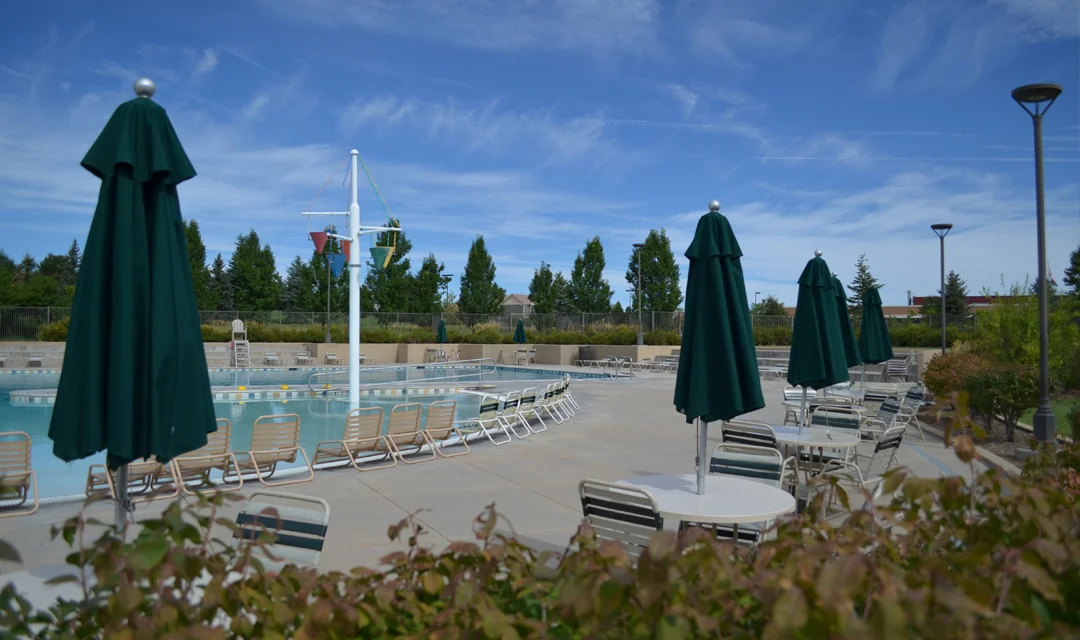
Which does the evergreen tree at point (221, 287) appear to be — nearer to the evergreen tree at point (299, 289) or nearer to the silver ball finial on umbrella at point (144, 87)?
the evergreen tree at point (299, 289)

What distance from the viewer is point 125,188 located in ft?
10.8

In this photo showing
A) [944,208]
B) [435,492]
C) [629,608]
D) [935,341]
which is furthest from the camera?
[935,341]

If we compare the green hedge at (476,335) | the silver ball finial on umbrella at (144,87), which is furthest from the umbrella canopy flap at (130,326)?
the green hedge at (476,335)

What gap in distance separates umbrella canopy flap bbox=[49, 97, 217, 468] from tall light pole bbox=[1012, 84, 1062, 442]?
962 cm

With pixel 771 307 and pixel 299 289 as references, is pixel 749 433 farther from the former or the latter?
pixel 771 307

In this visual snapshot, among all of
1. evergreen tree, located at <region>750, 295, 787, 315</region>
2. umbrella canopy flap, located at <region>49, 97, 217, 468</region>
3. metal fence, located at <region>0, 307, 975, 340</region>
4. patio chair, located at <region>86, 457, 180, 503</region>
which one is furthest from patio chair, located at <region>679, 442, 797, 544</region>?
evergreen tree, located at <region>750, 295, 787, 315</region>

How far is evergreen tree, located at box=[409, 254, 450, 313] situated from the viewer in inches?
1736

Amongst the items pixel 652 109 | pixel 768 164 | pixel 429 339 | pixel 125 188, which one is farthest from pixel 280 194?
pixel 125 188

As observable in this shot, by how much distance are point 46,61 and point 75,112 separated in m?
1.36

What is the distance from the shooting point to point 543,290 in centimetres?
4962

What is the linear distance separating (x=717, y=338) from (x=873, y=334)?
9360 millimetres

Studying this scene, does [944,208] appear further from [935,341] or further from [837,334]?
Result: [837,334]

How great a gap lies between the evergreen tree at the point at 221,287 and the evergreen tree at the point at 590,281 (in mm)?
22037

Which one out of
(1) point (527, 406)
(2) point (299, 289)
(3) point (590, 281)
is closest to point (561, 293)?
(3) point (590, 281)
